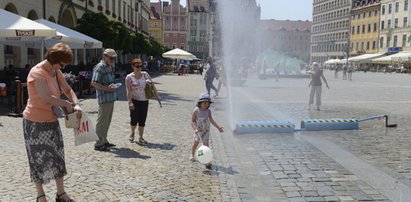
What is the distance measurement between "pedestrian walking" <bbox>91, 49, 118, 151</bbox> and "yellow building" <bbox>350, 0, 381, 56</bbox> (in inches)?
3449

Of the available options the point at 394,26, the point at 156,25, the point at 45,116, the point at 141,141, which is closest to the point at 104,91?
the point at 141,141

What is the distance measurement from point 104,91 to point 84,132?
2.64 meters

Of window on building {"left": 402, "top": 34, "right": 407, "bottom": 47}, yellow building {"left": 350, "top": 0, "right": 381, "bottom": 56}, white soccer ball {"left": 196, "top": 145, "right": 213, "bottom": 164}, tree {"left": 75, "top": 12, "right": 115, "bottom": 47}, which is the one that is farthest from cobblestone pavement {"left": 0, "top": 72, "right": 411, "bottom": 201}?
yellow building {"left": 350, "top": 0, "right": 381, "bottom": 56}

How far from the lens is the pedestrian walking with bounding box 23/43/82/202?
157 inches

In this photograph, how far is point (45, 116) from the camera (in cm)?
411

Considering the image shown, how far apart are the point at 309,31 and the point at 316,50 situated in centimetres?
995

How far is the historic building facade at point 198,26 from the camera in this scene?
112938mm

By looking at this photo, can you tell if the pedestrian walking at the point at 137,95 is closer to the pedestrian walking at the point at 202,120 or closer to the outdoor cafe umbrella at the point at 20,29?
the pedestrian walking at the point at 202,120

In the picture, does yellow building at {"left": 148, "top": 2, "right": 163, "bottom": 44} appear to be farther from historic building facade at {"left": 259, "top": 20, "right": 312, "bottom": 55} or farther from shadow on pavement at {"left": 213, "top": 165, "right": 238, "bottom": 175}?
shadow on pavement at {"left": 213, "top": 165, "right": 238, "bottom": 175}

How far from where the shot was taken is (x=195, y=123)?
6590 mm

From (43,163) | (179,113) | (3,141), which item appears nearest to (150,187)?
(43,163)

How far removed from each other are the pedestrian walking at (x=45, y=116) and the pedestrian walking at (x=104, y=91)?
2815 mm

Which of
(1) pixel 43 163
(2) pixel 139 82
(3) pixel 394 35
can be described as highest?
(3) pixel 394 35

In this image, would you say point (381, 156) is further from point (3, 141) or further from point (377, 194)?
point (3, 141)
